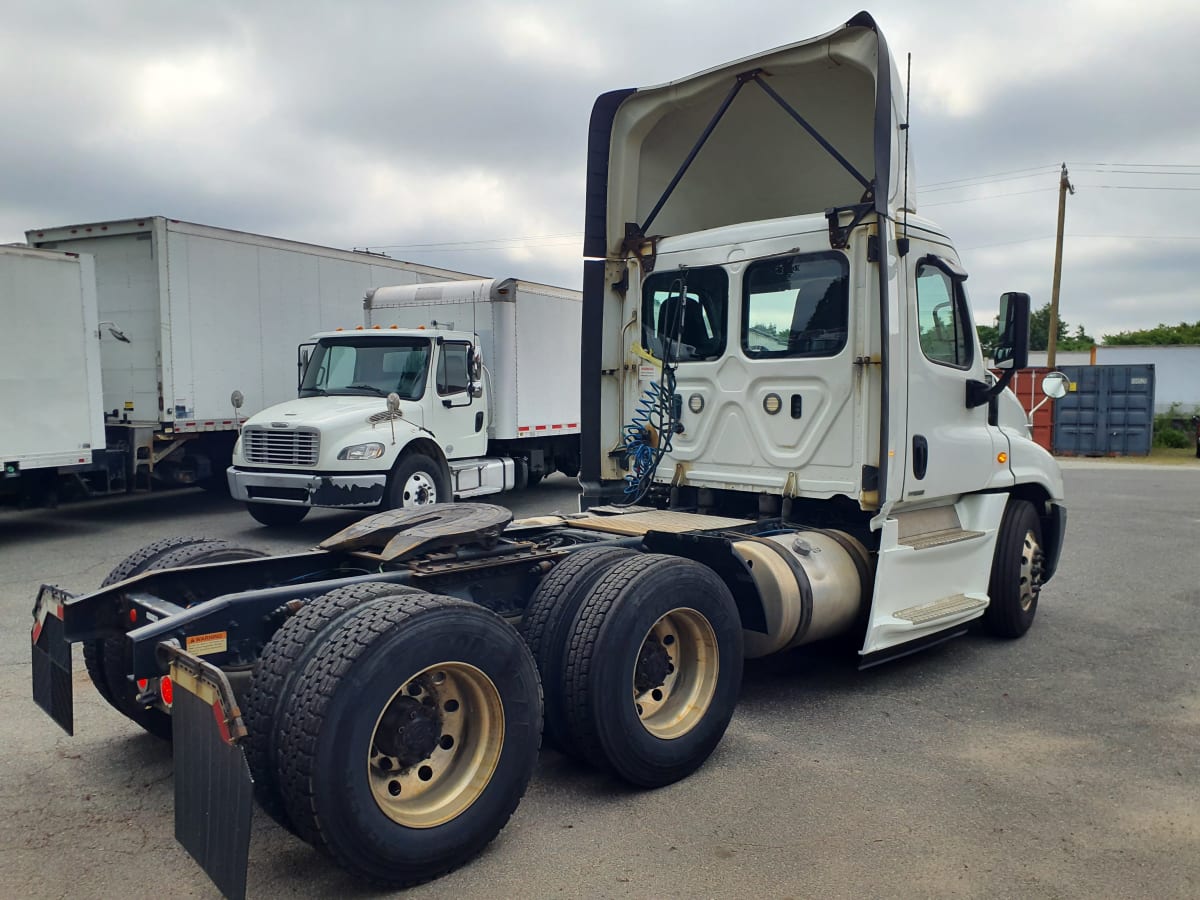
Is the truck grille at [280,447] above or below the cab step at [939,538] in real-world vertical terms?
above

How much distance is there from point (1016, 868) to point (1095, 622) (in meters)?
4.45

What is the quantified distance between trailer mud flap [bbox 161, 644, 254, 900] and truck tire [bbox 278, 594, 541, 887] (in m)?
0.20

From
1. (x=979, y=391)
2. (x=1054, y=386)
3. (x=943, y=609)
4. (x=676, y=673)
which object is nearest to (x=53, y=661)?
(x=676, y=673)

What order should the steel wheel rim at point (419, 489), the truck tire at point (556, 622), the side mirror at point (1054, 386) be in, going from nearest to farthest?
the truck tire at point (556, 622) < the side mirror at point (1054, 386) < the steel wheel rim at point (419, 489)

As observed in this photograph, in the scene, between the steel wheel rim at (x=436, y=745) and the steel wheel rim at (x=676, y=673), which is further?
the steel wheel rim at (x=676, y=673)

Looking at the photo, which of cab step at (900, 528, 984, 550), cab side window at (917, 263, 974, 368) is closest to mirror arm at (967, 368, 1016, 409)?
cab side window at (917, 263, 974, 368)

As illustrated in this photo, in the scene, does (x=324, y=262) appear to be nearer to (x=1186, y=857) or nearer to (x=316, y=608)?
(x=316, y=608)

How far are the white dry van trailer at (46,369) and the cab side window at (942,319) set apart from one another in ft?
32.2

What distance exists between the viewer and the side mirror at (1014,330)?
5984 millimetres

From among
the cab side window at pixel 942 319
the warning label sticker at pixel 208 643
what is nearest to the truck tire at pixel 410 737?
the warning label sticker at pixel 208 643

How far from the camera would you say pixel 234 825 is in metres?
2.91

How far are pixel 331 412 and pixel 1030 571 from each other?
7707 mm

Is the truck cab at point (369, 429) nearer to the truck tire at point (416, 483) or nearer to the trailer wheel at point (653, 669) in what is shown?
the truck tire at point (416, 483)

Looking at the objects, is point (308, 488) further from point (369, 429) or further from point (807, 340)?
point (807, 340)
